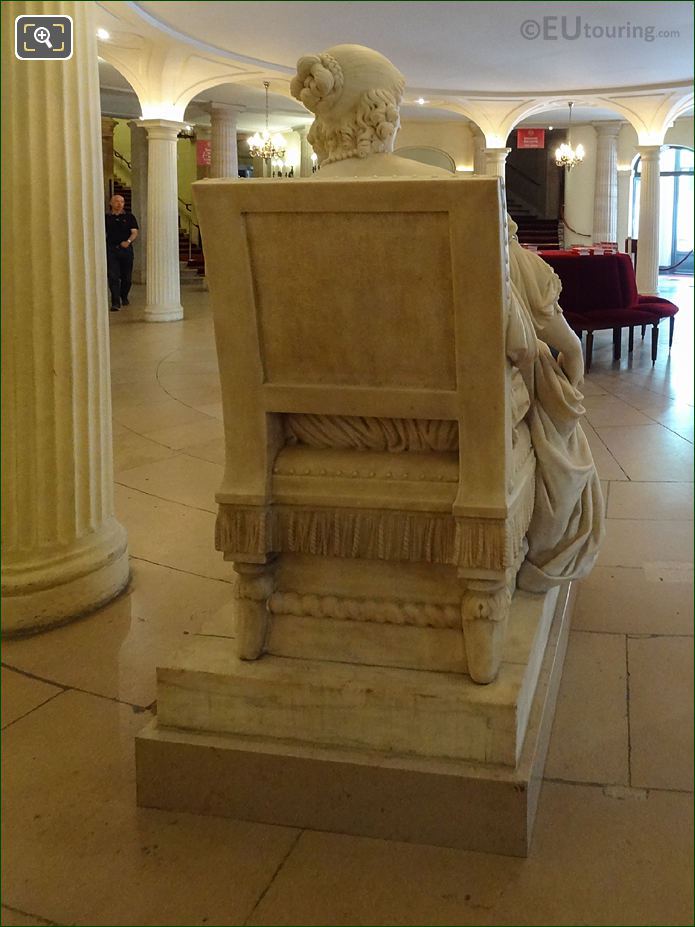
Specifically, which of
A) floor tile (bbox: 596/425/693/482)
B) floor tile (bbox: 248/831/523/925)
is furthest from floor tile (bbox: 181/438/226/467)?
floor tile (bbox: 248/831/523/925)

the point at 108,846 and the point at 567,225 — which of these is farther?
the point at 567,225

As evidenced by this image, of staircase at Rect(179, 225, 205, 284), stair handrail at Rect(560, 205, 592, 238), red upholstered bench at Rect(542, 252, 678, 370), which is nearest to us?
red upholstered bench at Rect(542, 252, 678, 370)

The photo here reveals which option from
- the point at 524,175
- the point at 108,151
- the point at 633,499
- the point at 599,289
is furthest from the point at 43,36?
the point at 524,175

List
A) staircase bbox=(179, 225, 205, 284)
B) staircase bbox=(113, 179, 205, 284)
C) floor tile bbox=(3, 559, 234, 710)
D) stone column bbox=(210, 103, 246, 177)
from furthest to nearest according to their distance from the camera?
1. staircase bbox=(113, 179, 205, 284)
2. staircase bbox=(179, 225, 205, 284)
3. stone column bbox=(210, 103, 246, 177)
4. floor tile bbox=(3, 559, 234, 710)

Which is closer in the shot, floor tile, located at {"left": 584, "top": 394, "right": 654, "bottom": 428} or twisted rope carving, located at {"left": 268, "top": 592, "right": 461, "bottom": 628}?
twisted rope carving, located at {"left": 268, "top": 592, "right": 461, "bottom": 628}

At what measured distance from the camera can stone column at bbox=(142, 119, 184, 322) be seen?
452 inches

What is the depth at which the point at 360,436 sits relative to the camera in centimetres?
174

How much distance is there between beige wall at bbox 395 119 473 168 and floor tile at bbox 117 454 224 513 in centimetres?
1666

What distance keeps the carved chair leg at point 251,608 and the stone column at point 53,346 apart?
0.95m

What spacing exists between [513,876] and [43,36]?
1.47 meters

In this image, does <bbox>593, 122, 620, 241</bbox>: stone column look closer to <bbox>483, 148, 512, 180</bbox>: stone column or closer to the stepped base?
<bbox>483, 148, 512, 180</bbox>: stone column

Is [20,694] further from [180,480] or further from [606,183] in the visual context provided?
[606,183]

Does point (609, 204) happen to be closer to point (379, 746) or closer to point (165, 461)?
point (165, 461)

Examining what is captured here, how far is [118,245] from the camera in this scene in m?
12.6
